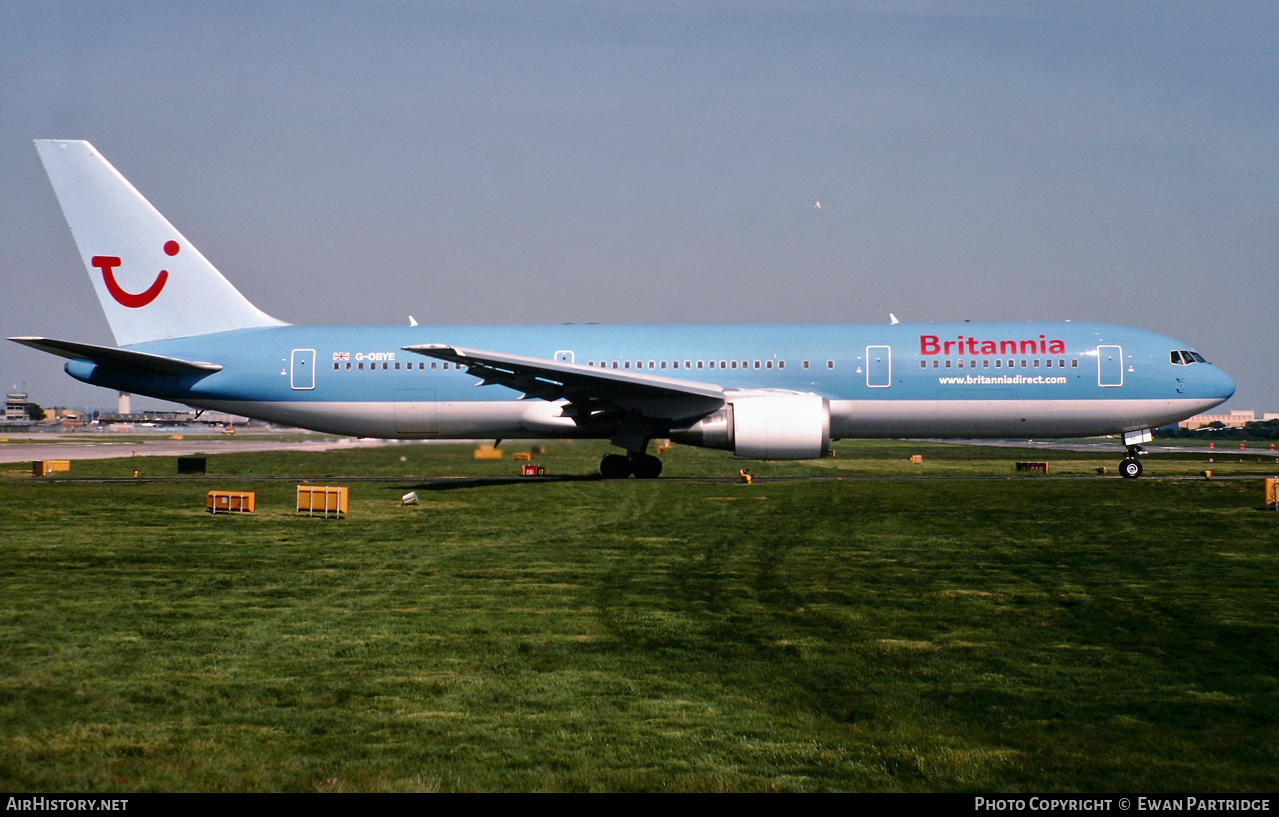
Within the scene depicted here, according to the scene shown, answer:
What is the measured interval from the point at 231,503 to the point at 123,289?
39.5 ft

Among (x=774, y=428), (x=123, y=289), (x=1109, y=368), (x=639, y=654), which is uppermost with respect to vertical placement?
(x=123, y=289)

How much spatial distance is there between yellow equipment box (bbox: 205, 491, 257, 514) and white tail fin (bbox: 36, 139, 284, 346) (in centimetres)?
1093

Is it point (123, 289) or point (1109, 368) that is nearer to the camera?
point (1109, 368)

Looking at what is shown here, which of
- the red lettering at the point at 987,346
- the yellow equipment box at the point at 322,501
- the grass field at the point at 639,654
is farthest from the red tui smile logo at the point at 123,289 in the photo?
the red lettering at the point at 987,346

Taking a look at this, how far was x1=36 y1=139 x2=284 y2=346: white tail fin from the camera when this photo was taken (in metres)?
27.5

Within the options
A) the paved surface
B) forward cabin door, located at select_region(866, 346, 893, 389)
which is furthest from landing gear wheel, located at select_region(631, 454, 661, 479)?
the paved surface

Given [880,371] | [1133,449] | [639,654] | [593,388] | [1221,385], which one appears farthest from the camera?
[1133,449]

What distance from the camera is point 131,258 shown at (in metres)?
28.0

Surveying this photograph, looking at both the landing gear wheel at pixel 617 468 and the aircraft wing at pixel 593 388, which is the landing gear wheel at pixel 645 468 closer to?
the landing gear wheel at pixel 617 468

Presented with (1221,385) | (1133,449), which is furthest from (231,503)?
(1221,385)

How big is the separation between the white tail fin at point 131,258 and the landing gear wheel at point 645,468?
12437 millimetres

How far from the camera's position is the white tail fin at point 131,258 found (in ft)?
90.3

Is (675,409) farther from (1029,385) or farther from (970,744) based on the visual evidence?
(970,744)

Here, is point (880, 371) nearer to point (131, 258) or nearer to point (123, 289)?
point (131, 258)
